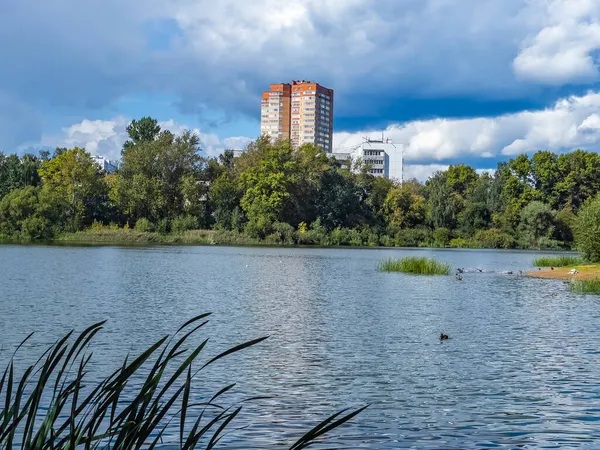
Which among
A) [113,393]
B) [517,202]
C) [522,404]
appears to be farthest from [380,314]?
[517,202]

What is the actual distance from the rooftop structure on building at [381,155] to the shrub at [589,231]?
11002 cm

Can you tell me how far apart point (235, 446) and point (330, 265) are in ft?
142

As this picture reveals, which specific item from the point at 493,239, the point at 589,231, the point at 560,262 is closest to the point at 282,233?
the point at 493,239

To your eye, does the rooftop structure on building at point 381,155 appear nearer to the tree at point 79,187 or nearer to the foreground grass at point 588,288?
the tree at point 79,187

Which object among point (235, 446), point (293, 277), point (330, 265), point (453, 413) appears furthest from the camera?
point (330, 265)

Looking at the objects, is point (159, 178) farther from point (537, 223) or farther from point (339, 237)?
point (537, 223)

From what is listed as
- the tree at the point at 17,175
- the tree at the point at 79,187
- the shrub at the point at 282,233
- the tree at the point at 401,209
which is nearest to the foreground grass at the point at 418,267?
the shrub at the point at 282,233

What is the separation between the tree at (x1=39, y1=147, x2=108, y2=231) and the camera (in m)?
93.0

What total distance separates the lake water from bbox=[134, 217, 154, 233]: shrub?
5573 cm

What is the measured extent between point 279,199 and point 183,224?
13017 mm

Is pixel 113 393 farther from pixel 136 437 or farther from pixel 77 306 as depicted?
pixel 77 306

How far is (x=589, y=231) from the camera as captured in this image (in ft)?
152

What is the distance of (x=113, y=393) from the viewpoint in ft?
13.6

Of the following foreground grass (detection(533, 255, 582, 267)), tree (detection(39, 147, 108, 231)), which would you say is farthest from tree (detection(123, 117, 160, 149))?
foreground grass (detection(533, 255, 582, 267))
